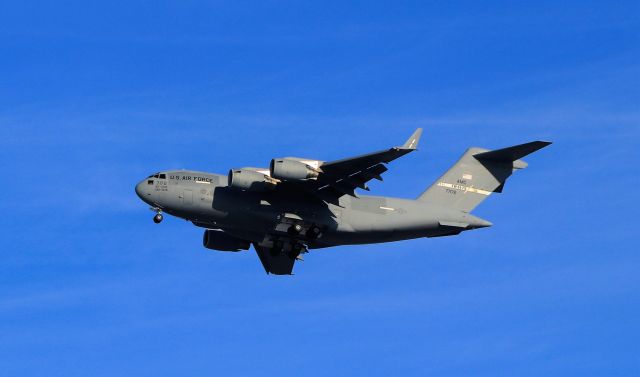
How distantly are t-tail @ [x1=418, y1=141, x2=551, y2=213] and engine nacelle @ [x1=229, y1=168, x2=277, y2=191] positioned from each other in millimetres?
5725

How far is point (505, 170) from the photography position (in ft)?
137

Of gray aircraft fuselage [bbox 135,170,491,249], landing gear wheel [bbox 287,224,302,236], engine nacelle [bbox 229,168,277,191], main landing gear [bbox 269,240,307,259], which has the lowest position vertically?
main landing gear [bbox 269,240,307,259]

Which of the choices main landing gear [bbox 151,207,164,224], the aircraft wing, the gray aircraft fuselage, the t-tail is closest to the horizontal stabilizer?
the t-tail

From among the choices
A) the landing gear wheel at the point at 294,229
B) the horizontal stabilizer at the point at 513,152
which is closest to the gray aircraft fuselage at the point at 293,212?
the landing gear wheel at the point at 294,229

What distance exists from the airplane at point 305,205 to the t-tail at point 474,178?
57 mm

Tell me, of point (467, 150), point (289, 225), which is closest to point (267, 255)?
point (289, 225)

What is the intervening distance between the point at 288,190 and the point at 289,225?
42.6 inches

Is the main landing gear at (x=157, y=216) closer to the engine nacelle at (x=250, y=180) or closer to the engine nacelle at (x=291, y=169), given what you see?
the engine nacelle at (x=250, y=180)

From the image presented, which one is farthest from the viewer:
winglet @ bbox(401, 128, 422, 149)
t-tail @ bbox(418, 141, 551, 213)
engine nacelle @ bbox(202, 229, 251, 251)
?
engine nacelle @ bbox(202, 229, 251, 251)

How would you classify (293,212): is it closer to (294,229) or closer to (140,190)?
(294,229)

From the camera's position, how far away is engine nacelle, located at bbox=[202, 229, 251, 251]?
1651 inches

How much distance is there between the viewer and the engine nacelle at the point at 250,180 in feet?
→ 123

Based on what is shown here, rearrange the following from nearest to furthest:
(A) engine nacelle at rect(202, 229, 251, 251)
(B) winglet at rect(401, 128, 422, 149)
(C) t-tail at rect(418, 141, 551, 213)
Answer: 1. (B) winglet at rect(401, 128, 422, 149)
2. (C) t-tail at rect(418, 141, 551, 213)
3. (A) engine nacelle at rect(202, 229, 251, 251)

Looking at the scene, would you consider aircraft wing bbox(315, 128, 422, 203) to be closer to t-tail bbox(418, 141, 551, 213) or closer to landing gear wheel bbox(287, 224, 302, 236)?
landing gear wheel bbox(287, 224, 302, 236)
